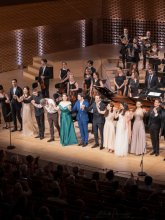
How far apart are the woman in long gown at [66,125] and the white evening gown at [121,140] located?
128 centimetres

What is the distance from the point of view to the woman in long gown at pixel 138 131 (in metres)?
7.54

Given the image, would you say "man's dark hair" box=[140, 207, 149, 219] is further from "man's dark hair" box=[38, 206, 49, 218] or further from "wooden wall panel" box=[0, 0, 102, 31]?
"wooden wall panel" box=[0, 0, 102, 31]

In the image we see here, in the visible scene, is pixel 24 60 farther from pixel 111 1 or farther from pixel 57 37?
pixel 111 1

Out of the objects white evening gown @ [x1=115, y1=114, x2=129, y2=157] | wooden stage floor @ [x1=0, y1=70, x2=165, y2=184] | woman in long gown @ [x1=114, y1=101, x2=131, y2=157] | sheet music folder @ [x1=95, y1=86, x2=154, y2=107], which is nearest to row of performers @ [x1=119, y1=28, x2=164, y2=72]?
sheet music folder @ [x1=95, y1=86, x2=154, y2=107]

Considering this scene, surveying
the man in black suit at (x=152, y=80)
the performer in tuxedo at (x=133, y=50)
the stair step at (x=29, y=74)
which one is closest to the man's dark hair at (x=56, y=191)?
the man in black suit at (x=152, y=80)

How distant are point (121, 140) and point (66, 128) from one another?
1489 millimetres

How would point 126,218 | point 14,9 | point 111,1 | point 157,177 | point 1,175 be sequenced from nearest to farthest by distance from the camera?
point 126,218 < point 1,175 < point 157,177 < point 14,9 < point 111,1

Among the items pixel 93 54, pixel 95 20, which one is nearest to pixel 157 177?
pixel 93 54

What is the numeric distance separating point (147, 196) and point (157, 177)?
1679 millimetres

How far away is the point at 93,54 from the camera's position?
16.0 metres

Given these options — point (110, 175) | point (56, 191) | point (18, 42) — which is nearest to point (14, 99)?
point (110, 175)

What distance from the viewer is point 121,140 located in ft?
24.9

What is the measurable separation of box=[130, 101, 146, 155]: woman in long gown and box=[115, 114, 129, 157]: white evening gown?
20 cm

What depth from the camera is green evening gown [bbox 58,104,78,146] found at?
27.2 feet
